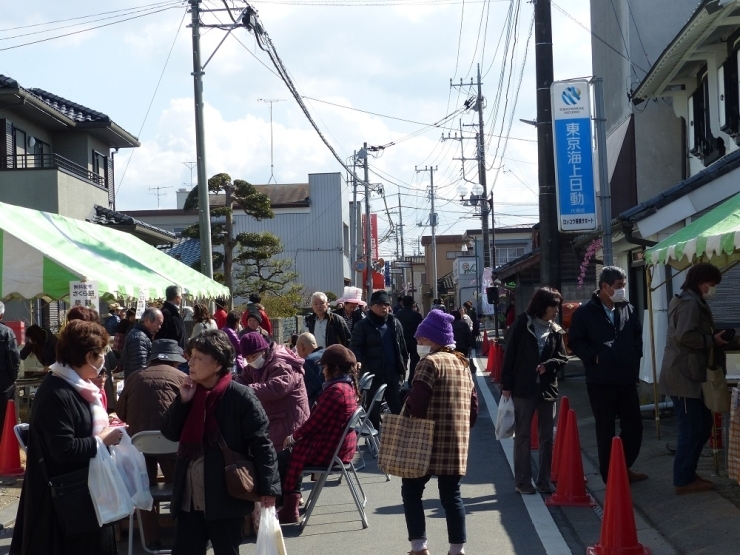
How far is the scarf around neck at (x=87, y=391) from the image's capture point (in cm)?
457

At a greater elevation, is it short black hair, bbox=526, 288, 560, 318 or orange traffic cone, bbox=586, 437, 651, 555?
short black hair, bbox=526, 288, 560, 318

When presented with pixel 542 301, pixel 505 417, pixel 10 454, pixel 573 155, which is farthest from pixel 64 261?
pixel 573 155

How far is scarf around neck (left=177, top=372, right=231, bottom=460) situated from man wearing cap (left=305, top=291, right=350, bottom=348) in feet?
24.5

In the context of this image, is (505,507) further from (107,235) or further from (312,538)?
(107,235)

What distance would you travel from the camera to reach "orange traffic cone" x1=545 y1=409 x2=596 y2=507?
771 centimetres

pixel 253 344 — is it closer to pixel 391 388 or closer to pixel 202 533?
pixel 202 533

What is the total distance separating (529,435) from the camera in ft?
26.8

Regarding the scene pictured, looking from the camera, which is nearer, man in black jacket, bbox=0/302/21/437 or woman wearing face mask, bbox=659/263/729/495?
woman wearing face mask, bbox=659/263/729/495

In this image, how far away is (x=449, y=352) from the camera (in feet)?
19.9

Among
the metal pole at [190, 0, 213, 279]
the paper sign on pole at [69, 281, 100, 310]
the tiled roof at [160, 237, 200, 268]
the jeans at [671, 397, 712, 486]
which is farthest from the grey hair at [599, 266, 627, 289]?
the tiled roof at [160, 237, 200, 268]

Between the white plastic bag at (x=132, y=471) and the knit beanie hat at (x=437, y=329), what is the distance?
79.7 inches

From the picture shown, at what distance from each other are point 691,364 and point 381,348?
4477mm

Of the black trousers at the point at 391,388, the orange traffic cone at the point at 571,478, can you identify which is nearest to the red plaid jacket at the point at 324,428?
the orange traffic cone at the point at 571,478

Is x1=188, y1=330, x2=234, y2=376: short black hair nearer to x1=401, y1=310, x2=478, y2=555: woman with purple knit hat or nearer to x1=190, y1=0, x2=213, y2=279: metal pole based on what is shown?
x1=401, y1=310, x2=478, y2=555: woman with purple knit hat
